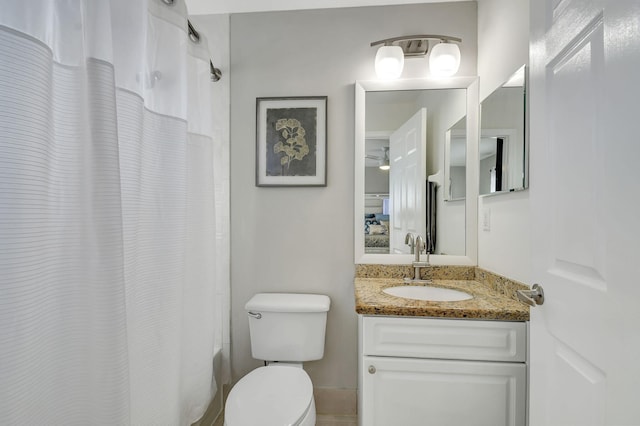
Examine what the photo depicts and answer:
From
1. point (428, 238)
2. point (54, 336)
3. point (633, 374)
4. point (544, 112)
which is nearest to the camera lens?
point (633, 374)

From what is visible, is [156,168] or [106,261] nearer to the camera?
[106,261]

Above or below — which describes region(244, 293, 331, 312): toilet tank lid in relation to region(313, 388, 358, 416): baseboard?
above

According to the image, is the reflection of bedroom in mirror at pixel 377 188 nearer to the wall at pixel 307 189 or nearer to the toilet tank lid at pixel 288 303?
the wall at pixel 307 189

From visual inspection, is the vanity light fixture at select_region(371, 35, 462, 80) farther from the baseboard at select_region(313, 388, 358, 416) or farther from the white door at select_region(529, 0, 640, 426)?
the baseboard at select_region(313, 388, 358, 416)

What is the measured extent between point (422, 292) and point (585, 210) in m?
1.00

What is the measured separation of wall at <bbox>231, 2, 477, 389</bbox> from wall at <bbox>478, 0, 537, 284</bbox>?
37cm

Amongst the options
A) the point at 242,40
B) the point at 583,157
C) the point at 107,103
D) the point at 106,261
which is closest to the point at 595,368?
the point at 583,157

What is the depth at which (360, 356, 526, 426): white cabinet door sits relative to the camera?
3.85ft

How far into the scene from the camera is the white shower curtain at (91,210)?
1.81 ft

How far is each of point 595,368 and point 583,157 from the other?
0.44 metres

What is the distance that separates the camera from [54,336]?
0.63 meters

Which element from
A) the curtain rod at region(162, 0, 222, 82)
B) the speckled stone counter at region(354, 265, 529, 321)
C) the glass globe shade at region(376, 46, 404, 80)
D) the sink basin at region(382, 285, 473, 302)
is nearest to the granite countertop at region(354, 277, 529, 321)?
the speckled stone counter at region(354, 265, 529, 321)

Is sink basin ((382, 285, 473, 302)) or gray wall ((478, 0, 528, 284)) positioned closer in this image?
gray wall ((478, 0, 528, 284))

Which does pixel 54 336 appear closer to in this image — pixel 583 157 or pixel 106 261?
pixel 106 261
